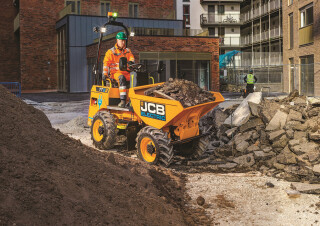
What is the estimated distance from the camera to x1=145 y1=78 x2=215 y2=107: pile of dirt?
294 inches

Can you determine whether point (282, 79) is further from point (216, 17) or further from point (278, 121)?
point (216, 17)

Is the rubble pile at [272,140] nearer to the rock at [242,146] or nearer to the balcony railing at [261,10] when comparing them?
the rock at [242,146]

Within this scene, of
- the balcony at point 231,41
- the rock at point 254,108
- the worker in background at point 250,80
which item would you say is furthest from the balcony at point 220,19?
the rock at point 254,108

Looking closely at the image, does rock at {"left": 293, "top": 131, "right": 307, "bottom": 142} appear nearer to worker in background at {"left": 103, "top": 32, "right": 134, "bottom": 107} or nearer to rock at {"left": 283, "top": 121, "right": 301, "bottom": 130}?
rock at {"left": 283, "top": 121, "right": 301, "bottom": 130}

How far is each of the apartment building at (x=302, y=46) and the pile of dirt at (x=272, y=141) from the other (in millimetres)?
13998

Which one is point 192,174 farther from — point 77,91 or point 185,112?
point 77,91

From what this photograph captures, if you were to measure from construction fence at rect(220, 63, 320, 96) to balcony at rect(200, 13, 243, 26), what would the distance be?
19.4 metres

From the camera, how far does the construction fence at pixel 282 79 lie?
23.5 m

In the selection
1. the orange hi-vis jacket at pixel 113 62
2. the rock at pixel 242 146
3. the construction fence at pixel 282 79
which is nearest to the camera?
the rock at pixel 242 146

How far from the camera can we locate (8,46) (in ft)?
151

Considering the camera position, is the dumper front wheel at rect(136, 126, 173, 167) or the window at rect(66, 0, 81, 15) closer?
the dumper front wheel at rect(136, 126, 173, 167)

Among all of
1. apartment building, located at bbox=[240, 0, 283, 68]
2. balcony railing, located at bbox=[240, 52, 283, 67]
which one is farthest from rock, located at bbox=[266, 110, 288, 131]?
balcony railing, located at bbox=[240, 52, 283, 67]

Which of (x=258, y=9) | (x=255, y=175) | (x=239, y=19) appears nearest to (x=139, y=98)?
(x=255, y=175)

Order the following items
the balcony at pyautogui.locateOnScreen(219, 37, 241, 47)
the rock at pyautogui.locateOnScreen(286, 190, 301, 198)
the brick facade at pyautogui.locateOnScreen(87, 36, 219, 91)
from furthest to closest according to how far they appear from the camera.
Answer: the balcony at pyautogui.locateOnScreen(219, 37, 241, 47), the brick facade at pyautogui.locateOnScreen(87, 36, 219, 91), the rock at pyautogui.locateOnScreen(286, 190, 301, 198)
